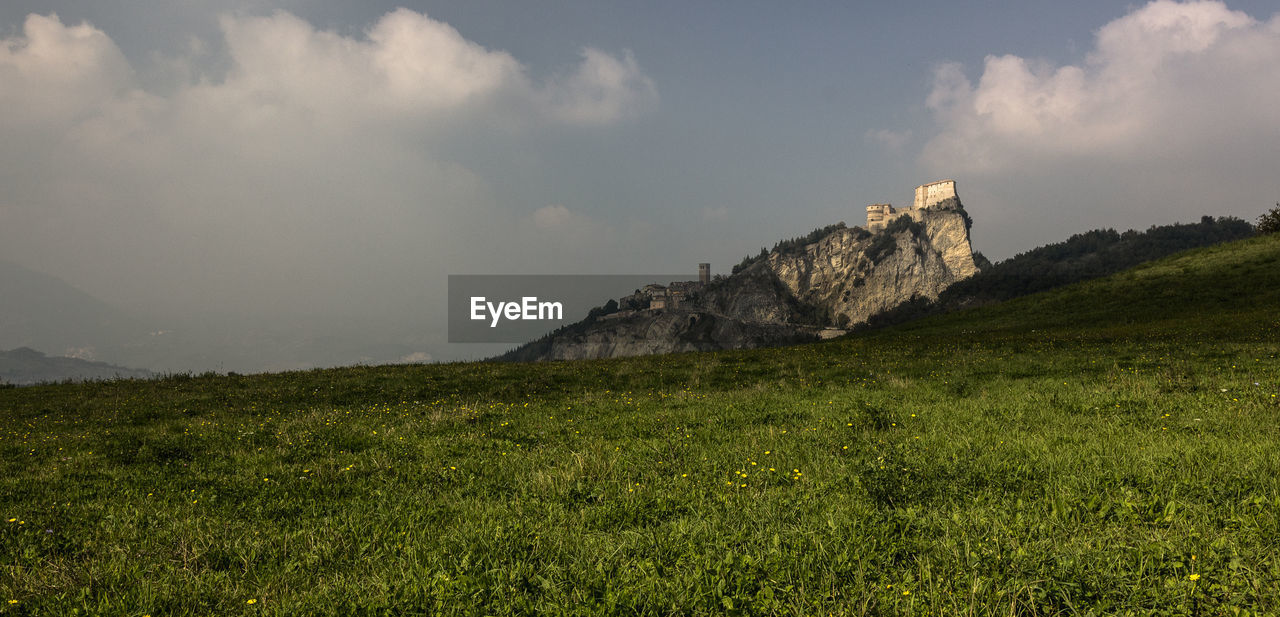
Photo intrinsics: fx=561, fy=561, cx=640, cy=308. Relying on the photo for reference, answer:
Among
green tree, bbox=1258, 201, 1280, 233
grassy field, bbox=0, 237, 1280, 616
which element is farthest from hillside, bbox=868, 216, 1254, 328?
grassy field, bbox=0, 237, 1280, 616

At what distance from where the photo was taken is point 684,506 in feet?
22.0

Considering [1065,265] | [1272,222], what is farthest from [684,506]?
[1065,265]

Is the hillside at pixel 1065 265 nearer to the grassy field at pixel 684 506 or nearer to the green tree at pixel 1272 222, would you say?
the green tree at pixel 1272 222

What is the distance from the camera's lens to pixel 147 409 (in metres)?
18.5

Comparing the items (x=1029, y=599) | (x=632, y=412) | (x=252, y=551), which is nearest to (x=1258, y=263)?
(x=632, y=412)

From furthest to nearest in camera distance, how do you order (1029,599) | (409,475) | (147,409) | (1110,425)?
(147,409), (1110,425), (409,475), (1029,599)

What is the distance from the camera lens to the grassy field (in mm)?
4566

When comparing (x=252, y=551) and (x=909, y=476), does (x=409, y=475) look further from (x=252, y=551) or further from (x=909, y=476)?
(x=909, y=476)

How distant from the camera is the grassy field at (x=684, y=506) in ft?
15.0

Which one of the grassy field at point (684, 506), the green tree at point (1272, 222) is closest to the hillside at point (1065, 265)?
the green tree at point (1272, 222)

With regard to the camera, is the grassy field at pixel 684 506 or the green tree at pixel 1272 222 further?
the green tree at pixel 1272 222

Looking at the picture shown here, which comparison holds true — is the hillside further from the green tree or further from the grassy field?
the grassy field

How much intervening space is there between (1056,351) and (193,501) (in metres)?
29.0

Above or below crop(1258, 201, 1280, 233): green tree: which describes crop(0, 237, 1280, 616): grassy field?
below
